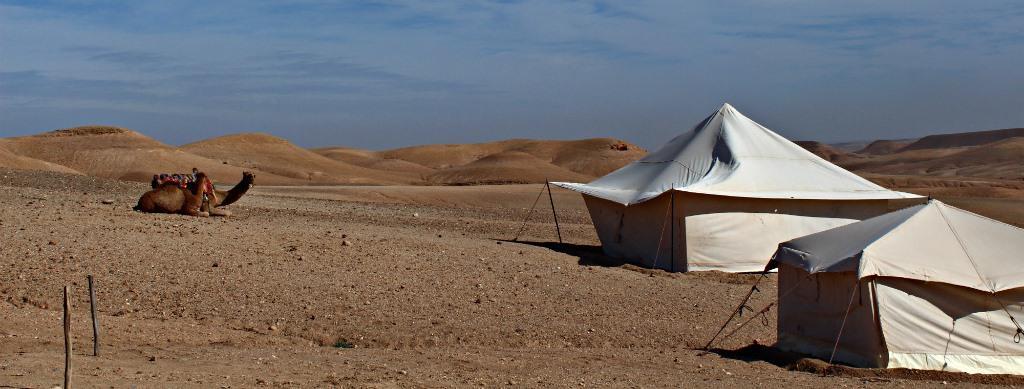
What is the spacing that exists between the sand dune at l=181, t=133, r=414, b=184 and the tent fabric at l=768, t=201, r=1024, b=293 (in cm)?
4915

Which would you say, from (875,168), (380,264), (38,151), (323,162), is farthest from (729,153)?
(875,168)

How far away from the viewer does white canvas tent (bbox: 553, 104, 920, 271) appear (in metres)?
19.7

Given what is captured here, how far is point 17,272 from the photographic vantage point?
1398 centimetres

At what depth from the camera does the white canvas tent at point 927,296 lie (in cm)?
1190

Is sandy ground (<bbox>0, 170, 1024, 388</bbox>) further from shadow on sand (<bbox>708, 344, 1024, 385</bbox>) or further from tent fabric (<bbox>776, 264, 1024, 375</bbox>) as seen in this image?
tent fabric (<bbox>776, 264, 1024, 375</bbox>)

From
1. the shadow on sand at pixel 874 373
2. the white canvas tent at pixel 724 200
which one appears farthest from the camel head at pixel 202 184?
the shadow on sand at pixel 874 373

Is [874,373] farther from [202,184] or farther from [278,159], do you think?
[278,159]

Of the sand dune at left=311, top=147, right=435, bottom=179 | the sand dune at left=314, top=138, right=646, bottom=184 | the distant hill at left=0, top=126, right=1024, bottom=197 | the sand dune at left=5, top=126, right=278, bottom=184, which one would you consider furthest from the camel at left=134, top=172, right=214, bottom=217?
the sand dune at left=311, top=147, right=435, bottom=179

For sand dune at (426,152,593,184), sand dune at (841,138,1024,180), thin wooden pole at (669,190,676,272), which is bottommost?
thin wooden pole at (669,190,676,272)

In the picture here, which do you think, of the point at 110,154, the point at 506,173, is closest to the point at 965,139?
the point at 506,173

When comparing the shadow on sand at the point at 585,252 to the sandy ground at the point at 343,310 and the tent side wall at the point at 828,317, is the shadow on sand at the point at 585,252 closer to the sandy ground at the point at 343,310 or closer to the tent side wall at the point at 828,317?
the sandy ground at the point at 343,310

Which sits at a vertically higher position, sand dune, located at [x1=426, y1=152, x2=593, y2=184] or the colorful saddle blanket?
sand dune, located at [x1=426, y1=152, x2=593, y2=184]

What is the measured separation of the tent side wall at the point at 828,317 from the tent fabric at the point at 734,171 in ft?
20.6

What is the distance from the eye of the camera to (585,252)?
70.3 ft
